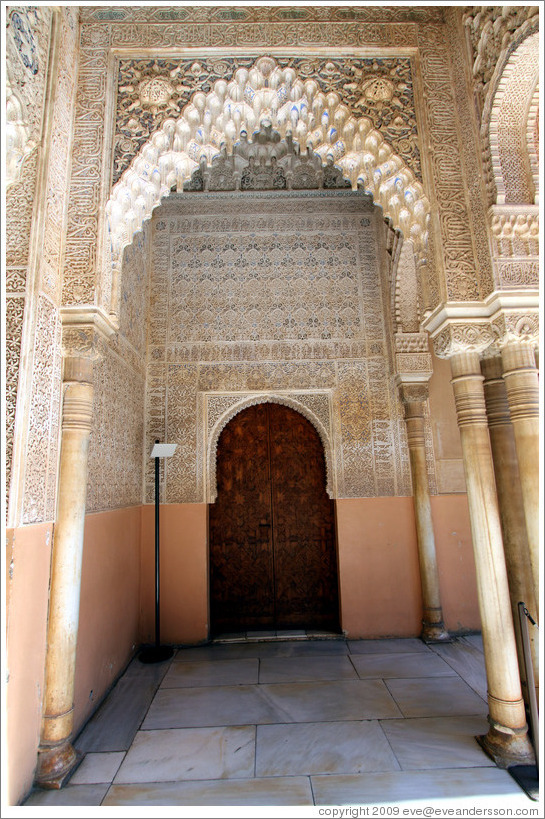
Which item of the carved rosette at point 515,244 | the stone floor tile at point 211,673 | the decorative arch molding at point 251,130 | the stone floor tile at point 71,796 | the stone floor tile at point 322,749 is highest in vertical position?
the decorative arch molding at point 251,130

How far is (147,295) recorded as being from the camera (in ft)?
17.6

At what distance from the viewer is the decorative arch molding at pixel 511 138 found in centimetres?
289

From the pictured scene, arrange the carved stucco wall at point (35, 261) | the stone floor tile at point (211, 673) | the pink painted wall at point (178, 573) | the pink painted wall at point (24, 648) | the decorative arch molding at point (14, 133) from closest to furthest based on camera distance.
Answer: the pink painted wall at point (24, 648) < the decorative arch molding at point (14, 133) < the carved stucco wall at point (35, 261) < the stone floor tile at point (211, 673) < the pink painted wall at point (178, 573)

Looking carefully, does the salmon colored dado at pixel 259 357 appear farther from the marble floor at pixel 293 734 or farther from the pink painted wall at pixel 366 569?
the marble floor at pixel 293 734

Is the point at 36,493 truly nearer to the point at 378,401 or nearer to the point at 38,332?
the point at 38,332

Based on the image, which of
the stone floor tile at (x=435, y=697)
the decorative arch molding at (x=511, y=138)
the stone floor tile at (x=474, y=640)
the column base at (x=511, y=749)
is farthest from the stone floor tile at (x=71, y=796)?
the decorative arch molding at (x=511, y=138)

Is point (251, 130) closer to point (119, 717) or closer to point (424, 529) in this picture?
point (424, 529)

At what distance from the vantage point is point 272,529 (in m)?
5.35

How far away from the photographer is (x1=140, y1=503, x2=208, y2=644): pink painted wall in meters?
4.85

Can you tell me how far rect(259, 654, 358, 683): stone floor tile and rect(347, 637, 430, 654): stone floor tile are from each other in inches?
11.6

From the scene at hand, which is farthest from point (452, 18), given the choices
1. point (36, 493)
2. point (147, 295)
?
point (36, 493)

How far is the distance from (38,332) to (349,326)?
3522 millimetres

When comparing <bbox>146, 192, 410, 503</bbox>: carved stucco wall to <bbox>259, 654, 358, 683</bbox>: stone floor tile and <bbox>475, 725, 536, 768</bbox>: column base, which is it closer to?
<bbox>259, 654, 358, 683</bbox>: stone floor tile

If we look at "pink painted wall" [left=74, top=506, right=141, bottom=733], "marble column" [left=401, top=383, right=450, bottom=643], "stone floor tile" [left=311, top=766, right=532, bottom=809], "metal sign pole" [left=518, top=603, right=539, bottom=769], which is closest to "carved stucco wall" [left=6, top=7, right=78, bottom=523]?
"pink painted wall" [left=74, top=506, right=141, bottom=733]
